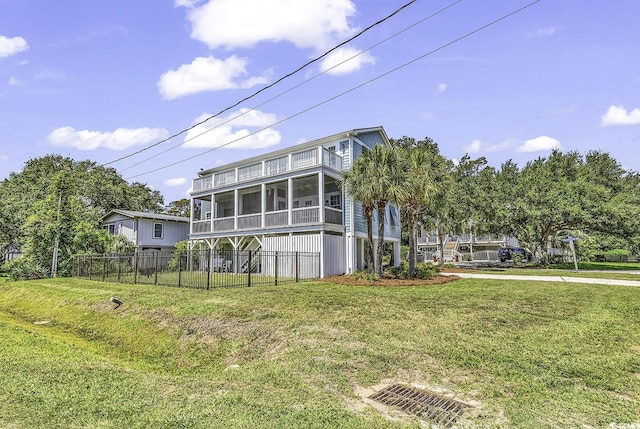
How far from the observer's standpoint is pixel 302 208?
19.5 metres

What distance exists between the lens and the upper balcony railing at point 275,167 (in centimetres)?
1952

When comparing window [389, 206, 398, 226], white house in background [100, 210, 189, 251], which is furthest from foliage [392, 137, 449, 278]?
white house in background [100, 210, 189, 251]

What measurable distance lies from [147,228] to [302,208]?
17.8m

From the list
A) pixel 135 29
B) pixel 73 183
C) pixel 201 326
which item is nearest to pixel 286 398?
pixel 201 326

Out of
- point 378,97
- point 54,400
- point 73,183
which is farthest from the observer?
point 73,183

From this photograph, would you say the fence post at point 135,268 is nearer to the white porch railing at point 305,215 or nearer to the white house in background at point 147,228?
the white porch railing at point 305,215

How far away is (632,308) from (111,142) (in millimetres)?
25966

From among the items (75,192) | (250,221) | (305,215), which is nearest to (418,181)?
(305,215)

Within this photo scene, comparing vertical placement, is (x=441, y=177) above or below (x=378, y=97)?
below

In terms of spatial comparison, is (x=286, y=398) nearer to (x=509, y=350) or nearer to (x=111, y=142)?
(x=509, y=350)

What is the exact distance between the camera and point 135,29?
36.3 ft

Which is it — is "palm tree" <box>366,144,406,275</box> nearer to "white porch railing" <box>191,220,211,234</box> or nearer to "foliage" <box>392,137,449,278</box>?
"foliage" <box>392,137,449,278</box>

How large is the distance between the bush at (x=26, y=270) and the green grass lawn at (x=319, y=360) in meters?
12.4

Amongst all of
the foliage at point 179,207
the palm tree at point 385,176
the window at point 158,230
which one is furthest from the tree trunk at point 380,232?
the foliage at point 179,207
